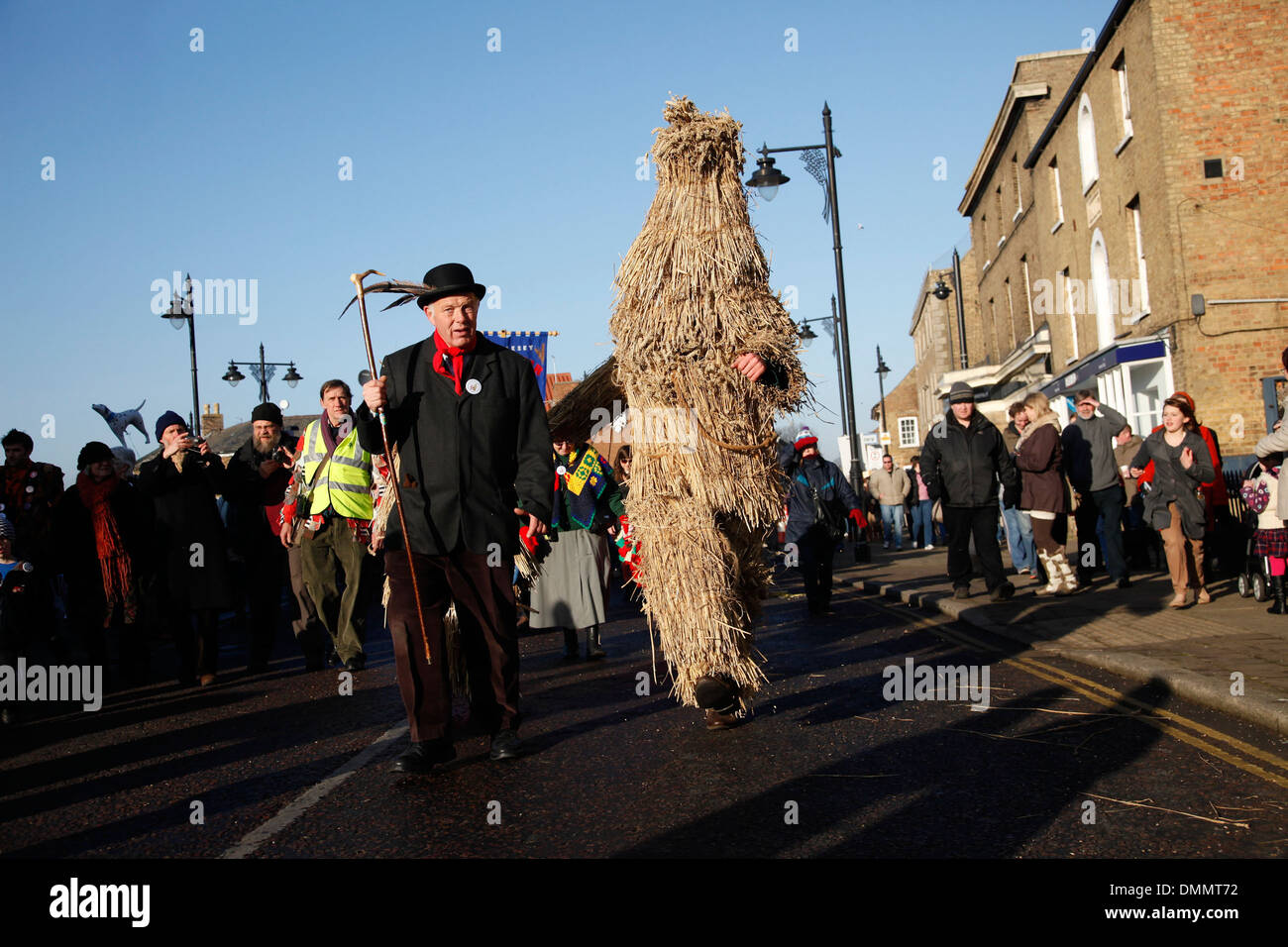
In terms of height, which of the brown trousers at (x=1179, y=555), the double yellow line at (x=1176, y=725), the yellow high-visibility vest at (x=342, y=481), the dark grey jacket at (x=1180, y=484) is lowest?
the double yellow line at (x=1176, y=725)

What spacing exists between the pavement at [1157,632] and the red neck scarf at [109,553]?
7048mm

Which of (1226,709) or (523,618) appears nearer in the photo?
(1226,709)

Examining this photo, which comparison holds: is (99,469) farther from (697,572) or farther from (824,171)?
(824,171)

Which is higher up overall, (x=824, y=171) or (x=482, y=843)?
(x=824, y=171)

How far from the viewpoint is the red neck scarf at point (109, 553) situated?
30.2ft

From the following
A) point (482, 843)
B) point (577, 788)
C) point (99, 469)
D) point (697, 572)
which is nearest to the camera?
point (482, 843)

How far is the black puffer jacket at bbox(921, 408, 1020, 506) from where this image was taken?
10.6 metres

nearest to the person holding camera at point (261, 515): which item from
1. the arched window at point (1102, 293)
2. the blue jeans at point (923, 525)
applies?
the blue jeans at point (923, 525)

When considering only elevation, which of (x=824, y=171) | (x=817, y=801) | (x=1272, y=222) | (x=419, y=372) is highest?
(x=824, y=171)

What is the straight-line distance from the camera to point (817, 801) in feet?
14.0

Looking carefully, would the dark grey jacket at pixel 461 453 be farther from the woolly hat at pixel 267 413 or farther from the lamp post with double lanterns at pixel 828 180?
the lamp post with double lanterns at pixel 828 180

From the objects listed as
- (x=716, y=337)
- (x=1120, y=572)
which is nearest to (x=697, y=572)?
(x=716, y=337)

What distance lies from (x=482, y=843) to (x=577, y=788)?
79cm
